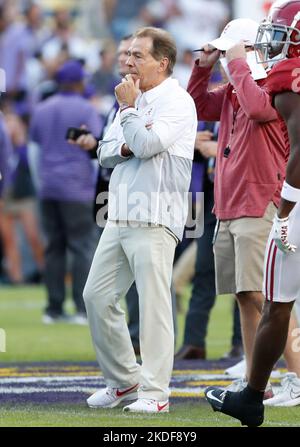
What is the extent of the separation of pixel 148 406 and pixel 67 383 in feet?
4.74

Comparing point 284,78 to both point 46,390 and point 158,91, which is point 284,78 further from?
point 46,390

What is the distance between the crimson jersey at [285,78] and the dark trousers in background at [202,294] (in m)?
3.22

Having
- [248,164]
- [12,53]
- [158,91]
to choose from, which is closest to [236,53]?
[158,91]

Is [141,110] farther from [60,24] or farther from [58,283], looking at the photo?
[60,24]

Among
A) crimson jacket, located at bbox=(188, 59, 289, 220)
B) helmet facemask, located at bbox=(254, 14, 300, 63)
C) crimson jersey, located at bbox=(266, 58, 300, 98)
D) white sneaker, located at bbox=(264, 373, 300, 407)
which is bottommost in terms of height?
white sneaker, located at bbox=(264, 373, 300, 407)

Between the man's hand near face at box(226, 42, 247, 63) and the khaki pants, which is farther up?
the man's hand near face at box(226, 42, 247, 63)

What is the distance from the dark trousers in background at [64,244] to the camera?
1241cm

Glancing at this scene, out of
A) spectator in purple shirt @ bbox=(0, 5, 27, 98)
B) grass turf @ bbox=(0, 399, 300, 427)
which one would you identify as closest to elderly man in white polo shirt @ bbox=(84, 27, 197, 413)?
grass turf @ bbox=(0, 399, 300, 427)

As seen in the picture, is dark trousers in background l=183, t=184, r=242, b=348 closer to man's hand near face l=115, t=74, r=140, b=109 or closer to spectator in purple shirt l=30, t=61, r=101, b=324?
man's hand near face l=115, t=74, r=140, b=109

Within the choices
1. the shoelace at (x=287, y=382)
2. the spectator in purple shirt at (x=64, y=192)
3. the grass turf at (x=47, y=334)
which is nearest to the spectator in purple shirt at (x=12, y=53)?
the grass turf at (x=47, y=334)

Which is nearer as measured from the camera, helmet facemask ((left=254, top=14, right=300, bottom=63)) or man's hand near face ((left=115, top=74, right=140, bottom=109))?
helmet facemask ((left=254, top=14, right=300, bottom=63))

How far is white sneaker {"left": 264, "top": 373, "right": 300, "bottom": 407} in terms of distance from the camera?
712 cm
